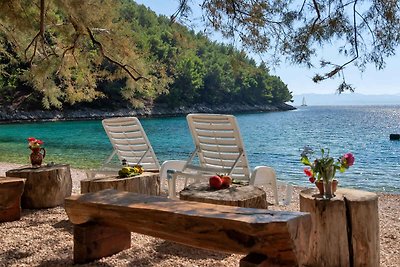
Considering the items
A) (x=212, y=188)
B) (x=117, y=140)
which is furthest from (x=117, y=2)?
(x=212, y=188)

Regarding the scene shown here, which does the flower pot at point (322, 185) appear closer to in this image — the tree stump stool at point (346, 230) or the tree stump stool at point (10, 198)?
the tree stump stool at point (346, 230)

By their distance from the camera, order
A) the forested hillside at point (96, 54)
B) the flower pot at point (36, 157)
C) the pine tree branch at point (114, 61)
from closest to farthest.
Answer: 1. the flower pot at point (36, 157)
2. the forested hillside at point (96, 54)
3. the pine tree branch at point (114, 61)

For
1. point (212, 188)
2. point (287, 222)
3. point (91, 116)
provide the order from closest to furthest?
1. point (287, 222)
2. point (212, 188)
3. point (91, 116)

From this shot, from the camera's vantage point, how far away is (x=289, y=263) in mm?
1805

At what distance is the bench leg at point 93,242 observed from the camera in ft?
8.32

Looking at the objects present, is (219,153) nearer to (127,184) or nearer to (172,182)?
(172,182)

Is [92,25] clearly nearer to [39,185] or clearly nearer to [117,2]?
[117,2]

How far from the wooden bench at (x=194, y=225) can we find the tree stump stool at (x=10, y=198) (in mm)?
1172

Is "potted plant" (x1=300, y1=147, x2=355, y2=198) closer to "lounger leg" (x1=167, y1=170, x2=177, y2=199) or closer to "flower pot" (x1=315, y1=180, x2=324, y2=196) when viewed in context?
"flower pot" (x1=315, y1=180, x2=324, y2=196)

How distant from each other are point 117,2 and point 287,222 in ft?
15.5

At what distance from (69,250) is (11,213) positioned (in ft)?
3.55

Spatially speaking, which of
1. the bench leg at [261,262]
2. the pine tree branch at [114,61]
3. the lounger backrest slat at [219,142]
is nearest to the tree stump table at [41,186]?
the lounger backrest slat at [219,142]

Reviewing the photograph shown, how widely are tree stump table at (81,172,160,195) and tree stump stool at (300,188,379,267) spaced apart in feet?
5.53

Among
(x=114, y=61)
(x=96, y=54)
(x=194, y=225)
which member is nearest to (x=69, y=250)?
(x=194, y=225)
